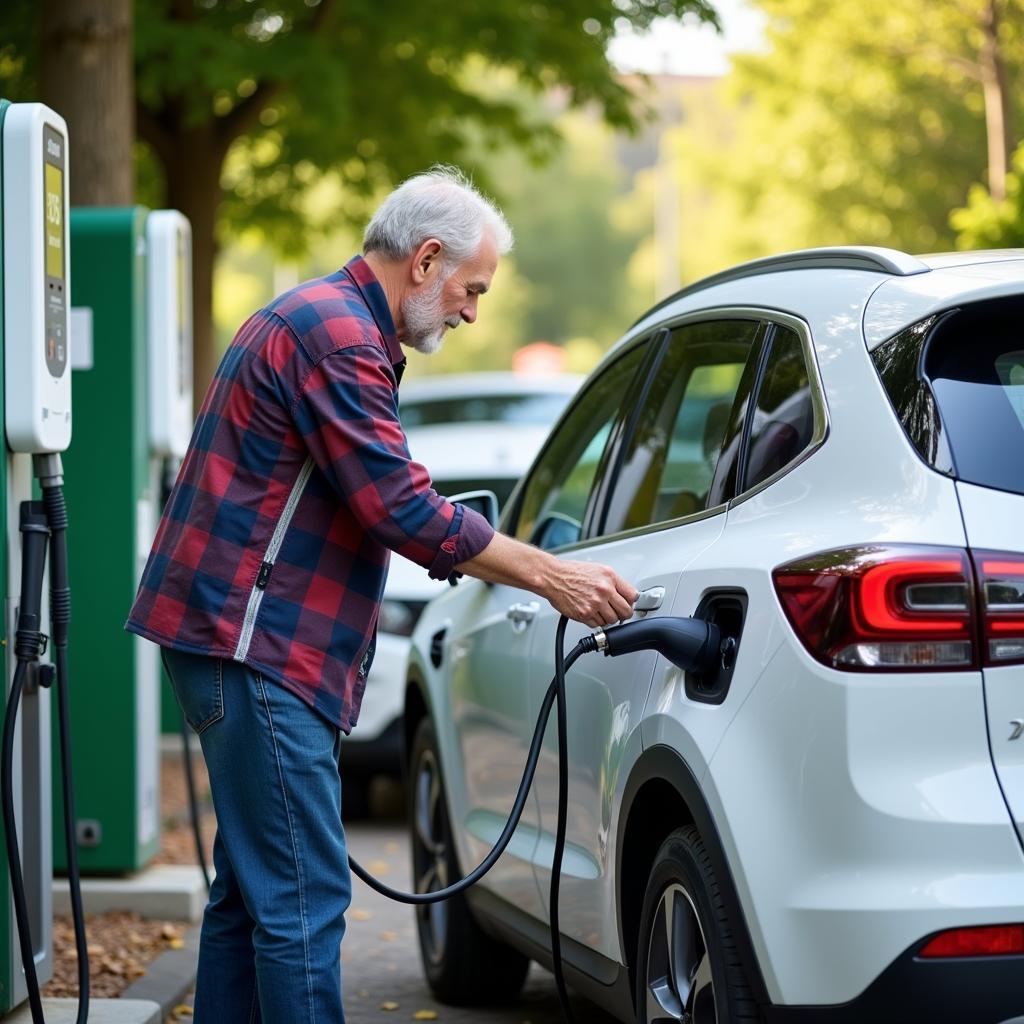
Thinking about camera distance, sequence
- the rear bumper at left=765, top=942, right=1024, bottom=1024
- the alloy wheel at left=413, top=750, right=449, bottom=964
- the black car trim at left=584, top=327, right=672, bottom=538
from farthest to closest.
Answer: the alloy wheel at left=413, top=750, right=449, bottom=964 < the black car trim at left=584, top=327, right=672, bottom=538 < the rear bumper at left=765, top=942, right=1024, bottom=1024

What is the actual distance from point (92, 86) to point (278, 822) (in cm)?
545

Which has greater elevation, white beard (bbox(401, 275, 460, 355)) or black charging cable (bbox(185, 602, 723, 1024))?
white beard (bbox(401, 275, 460, 355))

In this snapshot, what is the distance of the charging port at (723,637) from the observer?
3.21 m

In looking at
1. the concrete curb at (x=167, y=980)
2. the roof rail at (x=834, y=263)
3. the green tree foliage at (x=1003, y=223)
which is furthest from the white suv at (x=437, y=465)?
the roof rail at (x=834, y=263)

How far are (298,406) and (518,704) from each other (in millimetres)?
1300

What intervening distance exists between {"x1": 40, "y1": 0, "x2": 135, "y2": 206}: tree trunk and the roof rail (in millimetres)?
4741

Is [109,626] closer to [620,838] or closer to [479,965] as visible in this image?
[479,965]

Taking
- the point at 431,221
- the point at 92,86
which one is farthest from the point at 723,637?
the point at 92,86

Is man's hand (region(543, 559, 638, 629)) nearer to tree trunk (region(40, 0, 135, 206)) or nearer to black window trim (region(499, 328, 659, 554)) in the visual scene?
black window trim (region(499, 328, 659, 554))

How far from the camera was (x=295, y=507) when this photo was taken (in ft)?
11.8

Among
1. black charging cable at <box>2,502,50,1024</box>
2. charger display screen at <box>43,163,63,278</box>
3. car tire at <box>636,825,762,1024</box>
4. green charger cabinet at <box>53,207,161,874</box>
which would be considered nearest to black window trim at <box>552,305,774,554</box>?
car tire at <box>636,825,762,1024</box>

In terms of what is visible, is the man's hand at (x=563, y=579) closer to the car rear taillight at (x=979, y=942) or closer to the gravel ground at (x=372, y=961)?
the car rear taillight at (x=979, y=942)

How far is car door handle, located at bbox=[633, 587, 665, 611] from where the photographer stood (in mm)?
3607

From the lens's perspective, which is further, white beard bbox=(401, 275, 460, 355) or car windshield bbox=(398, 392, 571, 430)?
car windshield bbox=(398, 392, 571, 430)
